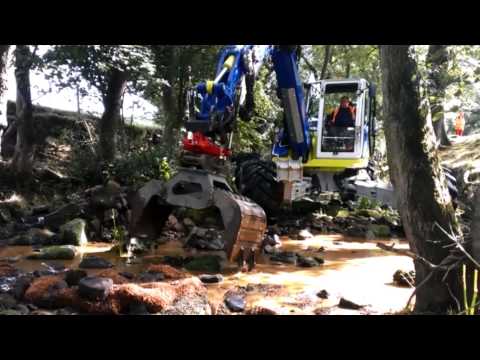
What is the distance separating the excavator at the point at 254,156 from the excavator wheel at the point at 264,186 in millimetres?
17

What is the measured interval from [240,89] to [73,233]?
9.64 ft

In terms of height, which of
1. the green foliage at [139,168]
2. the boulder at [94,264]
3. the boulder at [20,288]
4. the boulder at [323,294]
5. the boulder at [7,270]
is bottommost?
the boulder at [7,270]

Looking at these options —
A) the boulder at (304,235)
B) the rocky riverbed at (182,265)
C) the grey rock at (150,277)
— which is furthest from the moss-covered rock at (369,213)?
the grey rock at (150,277)

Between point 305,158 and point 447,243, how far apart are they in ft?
17.6

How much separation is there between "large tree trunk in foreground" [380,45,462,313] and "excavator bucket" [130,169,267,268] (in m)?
2.21

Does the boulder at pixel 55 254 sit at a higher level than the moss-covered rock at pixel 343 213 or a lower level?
lower

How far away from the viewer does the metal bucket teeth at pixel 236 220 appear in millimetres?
5441

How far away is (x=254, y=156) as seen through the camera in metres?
10.7

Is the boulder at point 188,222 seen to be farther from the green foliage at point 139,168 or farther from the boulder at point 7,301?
the boulder at point 7,301

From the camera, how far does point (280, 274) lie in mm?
5566

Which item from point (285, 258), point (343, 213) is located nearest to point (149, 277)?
point (285, 258)

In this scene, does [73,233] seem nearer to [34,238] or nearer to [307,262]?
[34,238]
